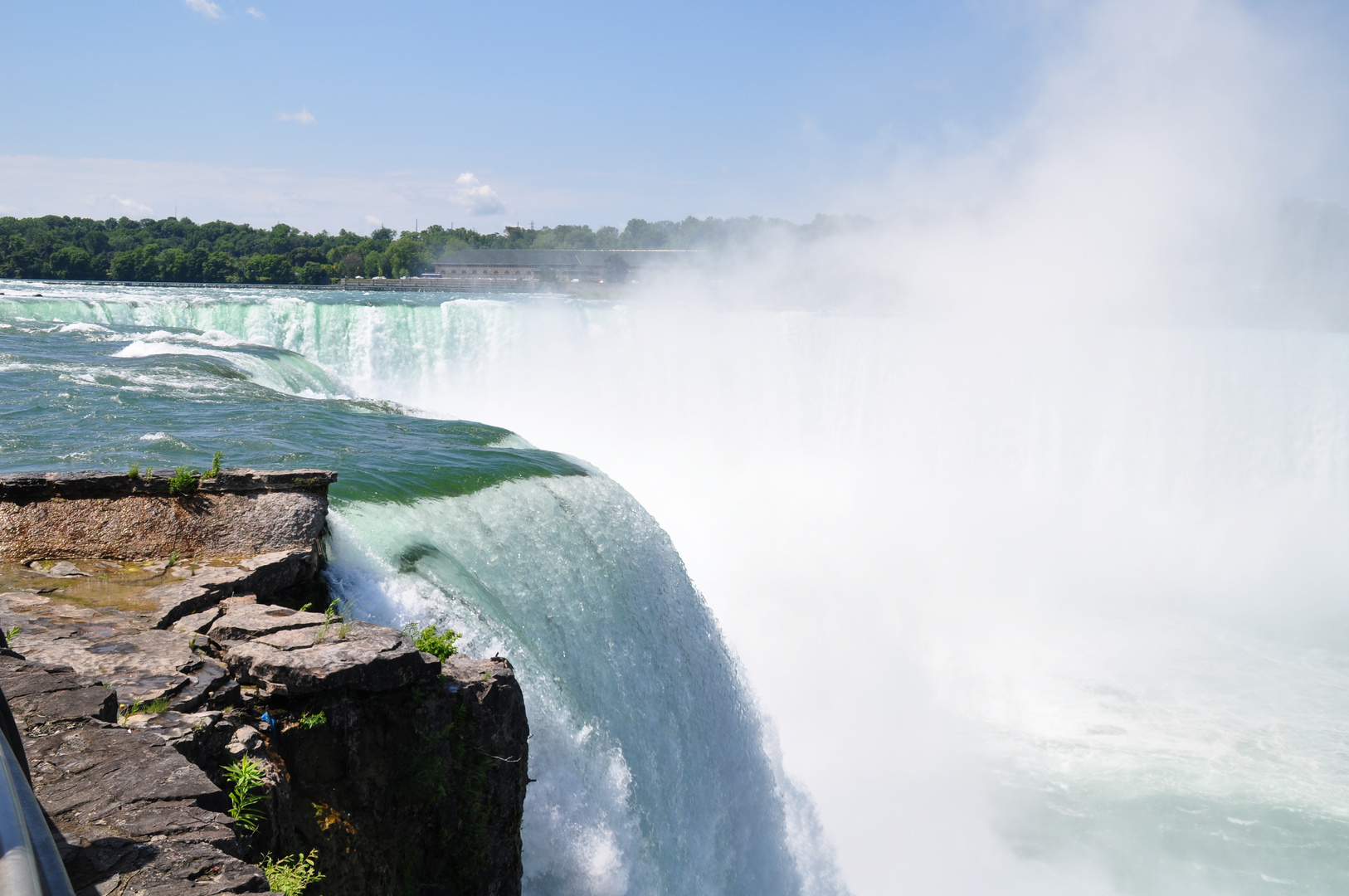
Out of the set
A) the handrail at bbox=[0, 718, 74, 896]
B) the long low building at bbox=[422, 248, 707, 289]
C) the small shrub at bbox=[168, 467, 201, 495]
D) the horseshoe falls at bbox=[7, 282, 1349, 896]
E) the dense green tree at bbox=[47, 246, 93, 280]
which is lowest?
the horseshoe falls at bbox=[7, 282, 1349, 896]

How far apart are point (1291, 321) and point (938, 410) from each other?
1083 cm

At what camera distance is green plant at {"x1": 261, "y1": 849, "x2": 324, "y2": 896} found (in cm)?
307

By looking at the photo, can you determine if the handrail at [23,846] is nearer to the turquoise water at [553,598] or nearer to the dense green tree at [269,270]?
the turquoise water at [553,598]

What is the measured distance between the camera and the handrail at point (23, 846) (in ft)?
3.71

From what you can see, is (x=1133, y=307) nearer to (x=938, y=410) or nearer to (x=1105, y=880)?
(x=938, y=410)

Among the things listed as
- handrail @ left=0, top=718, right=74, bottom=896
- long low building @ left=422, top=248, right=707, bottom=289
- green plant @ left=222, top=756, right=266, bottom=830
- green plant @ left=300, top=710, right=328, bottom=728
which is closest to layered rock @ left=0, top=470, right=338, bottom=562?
green plant @ left=300, top=710, right=328, bottom=728

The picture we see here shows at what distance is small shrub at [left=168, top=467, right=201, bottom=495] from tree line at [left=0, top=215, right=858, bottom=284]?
99.1 feet

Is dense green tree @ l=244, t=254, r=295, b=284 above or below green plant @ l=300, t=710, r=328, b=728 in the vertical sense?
above

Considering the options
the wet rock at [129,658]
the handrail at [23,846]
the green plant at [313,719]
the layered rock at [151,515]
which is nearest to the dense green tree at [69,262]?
the layered rock at [151,515]

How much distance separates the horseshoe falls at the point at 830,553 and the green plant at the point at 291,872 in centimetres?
190

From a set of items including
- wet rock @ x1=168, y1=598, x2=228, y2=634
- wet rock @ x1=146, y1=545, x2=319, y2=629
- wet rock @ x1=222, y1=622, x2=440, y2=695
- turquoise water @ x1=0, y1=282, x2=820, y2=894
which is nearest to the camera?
wet rock @ x1=222, y1=622, x2=440, y2=695

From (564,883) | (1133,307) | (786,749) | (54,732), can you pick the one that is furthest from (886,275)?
(54,732)

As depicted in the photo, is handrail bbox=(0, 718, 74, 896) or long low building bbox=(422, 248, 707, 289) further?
long low building bbox=(422, 248, 707, 289)

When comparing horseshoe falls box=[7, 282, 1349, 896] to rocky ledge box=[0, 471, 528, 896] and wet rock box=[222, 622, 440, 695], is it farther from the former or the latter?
wet rock box=[222, 622, 440, 695]
